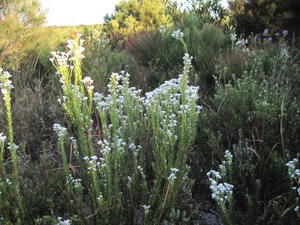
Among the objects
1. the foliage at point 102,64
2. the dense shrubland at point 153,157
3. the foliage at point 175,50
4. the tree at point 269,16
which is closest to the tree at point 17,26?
the foliage at point 102,64

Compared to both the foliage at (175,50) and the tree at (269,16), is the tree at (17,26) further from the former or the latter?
the tree at (269,16)

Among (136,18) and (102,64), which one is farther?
(136,18)

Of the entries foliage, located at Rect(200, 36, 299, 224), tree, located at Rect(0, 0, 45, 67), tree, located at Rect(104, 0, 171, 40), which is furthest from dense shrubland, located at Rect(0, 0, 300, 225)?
tree, located at Rect(104, 0, 171, 40)

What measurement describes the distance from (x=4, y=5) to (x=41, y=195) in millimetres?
7015

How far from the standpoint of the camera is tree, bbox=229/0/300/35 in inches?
366

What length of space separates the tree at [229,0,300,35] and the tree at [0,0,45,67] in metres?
4.73

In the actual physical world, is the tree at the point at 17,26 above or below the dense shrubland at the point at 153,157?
above

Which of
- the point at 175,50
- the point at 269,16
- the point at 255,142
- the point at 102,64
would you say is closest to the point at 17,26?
the point at 102,64

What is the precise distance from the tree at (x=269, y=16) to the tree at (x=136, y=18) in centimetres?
220

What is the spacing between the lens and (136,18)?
11969 mm

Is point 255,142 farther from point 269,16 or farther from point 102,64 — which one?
point 269,16

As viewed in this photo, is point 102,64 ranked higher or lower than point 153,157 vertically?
higher

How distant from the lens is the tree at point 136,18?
11.1 metres

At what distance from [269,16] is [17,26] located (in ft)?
19.1
